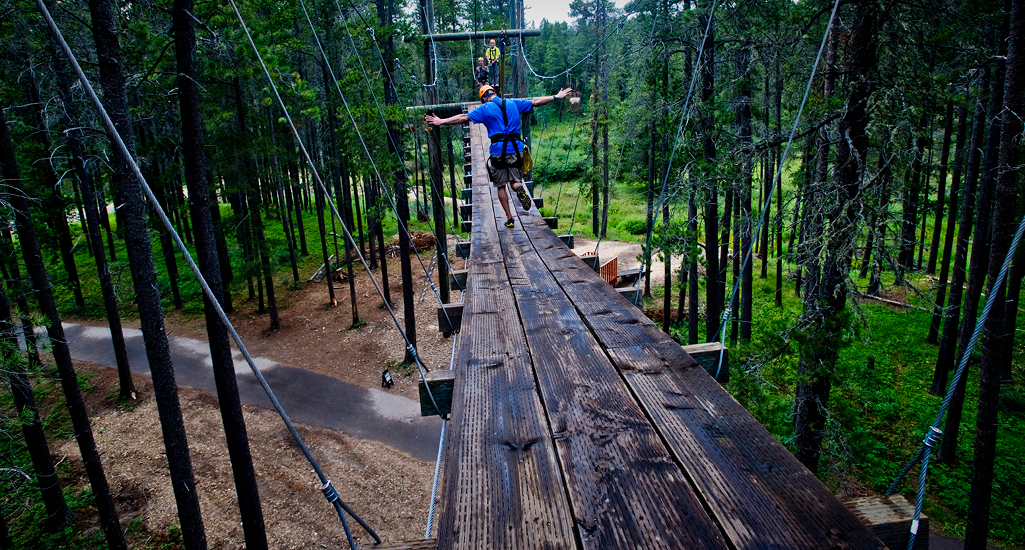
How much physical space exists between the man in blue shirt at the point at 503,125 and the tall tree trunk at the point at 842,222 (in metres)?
3.48

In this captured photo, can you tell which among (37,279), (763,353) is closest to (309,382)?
(37,279)

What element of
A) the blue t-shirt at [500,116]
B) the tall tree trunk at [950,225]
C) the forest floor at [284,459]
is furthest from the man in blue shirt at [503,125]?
the tall tree trunk at [950,225]

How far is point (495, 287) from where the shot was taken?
387cm

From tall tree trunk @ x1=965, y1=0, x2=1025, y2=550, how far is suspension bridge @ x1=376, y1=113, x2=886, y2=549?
4857 millimetres

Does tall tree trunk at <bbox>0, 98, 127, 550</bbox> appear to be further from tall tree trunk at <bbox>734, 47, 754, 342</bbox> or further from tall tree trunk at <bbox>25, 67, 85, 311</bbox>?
tall tree trunk at <bbox>734, 47, 754, 342</bbox>

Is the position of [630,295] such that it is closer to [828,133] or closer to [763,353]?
[763,353]

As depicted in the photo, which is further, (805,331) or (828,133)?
(828,133)

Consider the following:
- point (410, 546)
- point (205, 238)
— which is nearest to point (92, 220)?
point (205, 238)

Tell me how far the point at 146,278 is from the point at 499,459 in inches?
283

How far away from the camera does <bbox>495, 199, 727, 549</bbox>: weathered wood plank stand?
135 centimetres

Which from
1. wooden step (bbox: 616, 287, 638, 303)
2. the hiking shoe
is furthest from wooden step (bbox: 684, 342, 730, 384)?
the hiking shoe

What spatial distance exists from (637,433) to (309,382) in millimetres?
15098

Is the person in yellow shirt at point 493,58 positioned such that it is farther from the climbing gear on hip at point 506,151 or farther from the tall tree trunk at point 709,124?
the climbing gear on hip at point 506,151

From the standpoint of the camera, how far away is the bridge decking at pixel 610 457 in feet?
4.41
